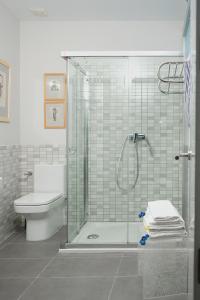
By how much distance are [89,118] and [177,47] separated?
158 centimetres

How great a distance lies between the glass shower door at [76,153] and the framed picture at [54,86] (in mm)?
800

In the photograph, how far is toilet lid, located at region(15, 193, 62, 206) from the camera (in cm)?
371

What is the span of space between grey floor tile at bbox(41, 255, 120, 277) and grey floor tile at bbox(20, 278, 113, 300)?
13cm

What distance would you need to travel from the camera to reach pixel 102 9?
164 inches

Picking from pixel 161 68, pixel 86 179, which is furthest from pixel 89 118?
pixel 161 68

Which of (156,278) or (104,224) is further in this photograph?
(104,224)

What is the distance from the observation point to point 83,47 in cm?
461

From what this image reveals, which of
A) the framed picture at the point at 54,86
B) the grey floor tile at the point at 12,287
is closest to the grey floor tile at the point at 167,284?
the grey floor tile at the point at 12,287

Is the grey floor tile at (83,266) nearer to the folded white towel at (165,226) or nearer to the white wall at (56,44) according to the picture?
the folded white towel at (165,226)

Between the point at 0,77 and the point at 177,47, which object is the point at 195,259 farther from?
the point at 177,47

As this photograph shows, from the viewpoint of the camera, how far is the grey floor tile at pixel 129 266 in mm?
2942

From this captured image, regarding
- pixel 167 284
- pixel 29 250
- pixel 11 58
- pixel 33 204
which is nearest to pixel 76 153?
pixel 33 204

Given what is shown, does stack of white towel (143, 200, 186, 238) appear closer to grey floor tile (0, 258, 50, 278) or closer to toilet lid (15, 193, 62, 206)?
grey floor tile (0, 258, 50, 278)

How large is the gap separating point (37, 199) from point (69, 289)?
4.72 ft
